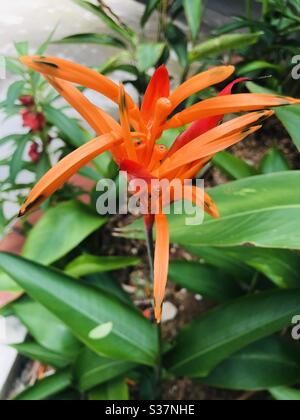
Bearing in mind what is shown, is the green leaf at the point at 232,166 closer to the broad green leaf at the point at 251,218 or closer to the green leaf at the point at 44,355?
the broad green leaf at the point at 251,218

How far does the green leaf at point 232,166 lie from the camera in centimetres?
89

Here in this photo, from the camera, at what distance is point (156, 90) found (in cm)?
38

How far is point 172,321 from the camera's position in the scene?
3.40 feet

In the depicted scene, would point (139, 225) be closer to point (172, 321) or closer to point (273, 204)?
point (273, 204)

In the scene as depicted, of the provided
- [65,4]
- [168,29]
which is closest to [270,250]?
[168,29]

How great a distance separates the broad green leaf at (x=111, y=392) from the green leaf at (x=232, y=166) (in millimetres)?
413

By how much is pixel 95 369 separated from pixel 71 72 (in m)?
0.53

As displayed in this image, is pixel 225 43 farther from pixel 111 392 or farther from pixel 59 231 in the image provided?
pixel 111 392

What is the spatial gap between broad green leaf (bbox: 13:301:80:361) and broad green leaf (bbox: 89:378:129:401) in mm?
84

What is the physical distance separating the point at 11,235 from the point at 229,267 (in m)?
0.55

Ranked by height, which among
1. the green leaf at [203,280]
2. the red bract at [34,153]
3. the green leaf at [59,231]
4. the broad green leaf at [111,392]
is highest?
the red bract at [34,153]

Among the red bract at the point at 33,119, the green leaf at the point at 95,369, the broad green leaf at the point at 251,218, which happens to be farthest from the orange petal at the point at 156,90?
the red bract at the point at 33,119

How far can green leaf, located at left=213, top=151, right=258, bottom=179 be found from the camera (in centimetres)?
89

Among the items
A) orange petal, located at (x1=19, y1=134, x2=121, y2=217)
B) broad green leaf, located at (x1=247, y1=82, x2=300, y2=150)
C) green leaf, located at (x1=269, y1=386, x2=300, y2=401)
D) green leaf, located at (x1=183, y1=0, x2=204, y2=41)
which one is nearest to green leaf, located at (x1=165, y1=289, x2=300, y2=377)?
green leaf, located at (x1=269, y1=386, x2=300, y2=401)
